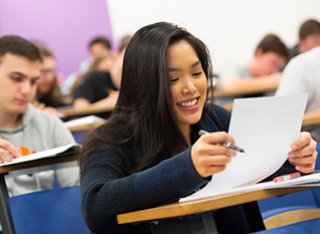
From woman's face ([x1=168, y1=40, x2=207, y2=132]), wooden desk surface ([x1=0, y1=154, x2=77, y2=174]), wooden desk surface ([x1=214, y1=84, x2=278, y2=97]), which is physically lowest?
wooden desk surface ([x1=214, y1=84, x2=278, y2=97])

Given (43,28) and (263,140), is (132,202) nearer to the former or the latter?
(263,140)

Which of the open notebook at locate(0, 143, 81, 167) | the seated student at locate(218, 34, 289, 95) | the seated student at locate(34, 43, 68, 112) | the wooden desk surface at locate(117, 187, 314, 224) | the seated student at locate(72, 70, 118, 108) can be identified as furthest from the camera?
the seated student at locate(218, 34, 289, 95)

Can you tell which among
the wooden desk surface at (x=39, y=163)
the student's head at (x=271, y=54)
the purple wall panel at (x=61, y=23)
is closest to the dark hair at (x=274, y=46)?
the student's head at (x=271, y=54)

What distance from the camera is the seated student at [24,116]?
2.80 m

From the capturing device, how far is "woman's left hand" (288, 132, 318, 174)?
5.51 feet

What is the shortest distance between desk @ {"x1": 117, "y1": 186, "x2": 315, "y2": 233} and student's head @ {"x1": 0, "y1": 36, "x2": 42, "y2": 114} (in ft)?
4.60

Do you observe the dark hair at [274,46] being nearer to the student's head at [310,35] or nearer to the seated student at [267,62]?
the seated student at [267,62]

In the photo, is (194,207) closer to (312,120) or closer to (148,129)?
(148,129)

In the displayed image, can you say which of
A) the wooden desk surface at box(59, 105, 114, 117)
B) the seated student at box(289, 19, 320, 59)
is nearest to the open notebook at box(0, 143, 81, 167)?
the wooden desk surface at box(59, 105, 114, 117)

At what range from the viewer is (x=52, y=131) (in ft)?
9.55

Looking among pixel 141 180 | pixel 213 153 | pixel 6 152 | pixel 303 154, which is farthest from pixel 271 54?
pixel 213 153

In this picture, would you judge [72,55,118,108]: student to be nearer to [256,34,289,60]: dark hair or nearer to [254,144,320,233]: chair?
[256,34,289,60]: dark hair

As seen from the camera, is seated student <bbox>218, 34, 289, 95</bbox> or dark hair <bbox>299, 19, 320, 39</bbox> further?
seated student <bbox>218, 34, 289, 95</bbox>

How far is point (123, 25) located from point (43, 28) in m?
0.89
